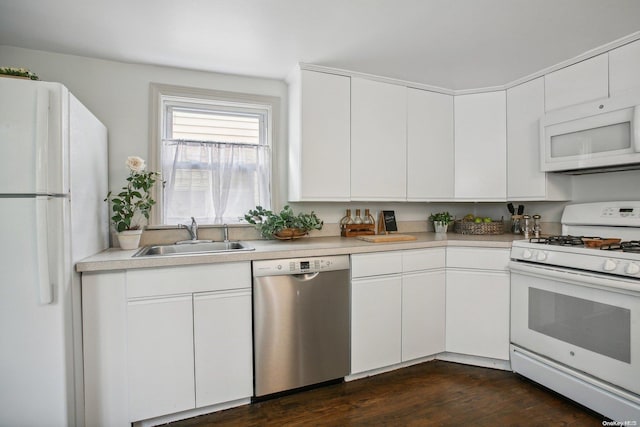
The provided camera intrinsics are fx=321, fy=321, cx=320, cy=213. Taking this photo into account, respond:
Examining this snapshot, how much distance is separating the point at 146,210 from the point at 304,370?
1492 mm

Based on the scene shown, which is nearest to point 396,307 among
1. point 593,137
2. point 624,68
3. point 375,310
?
point 375,310

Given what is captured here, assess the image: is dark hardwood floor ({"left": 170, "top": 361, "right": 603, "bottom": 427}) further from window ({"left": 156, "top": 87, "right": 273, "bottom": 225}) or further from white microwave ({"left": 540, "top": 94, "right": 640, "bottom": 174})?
white microwave ({"left": 540, "top": 94, "right": 640, "bottom": 174})

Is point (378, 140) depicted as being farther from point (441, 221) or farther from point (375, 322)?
point (375, 322)

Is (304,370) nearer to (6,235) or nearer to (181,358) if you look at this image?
(181,358)

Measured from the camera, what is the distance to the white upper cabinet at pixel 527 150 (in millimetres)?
2508

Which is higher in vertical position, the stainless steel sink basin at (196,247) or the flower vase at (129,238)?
the flower vase at (129,238)

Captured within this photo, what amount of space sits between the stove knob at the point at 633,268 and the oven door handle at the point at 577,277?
50 millimetres

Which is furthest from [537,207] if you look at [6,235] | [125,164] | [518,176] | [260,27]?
[6,235]

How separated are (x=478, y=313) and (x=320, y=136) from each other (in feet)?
5.81

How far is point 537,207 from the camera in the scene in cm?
282

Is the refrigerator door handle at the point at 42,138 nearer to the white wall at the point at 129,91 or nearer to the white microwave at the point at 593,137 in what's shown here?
the white wall at the point at 129,91

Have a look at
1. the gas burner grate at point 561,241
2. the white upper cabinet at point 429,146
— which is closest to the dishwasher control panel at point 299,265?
the white upper cabinet at point 429,146

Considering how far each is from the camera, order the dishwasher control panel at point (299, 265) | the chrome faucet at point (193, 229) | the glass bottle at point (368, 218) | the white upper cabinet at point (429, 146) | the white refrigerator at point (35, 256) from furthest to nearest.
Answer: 1. the glass bottle at point (368, 218)
2. the white upper cabinet at point (429, 146)
3. the chrome faucet at point (193, 229)
4. the dishwasher control panel at point (299, 265)
5. the white refrigerator at point (35, 256)

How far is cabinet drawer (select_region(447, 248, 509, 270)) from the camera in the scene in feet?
7.55
